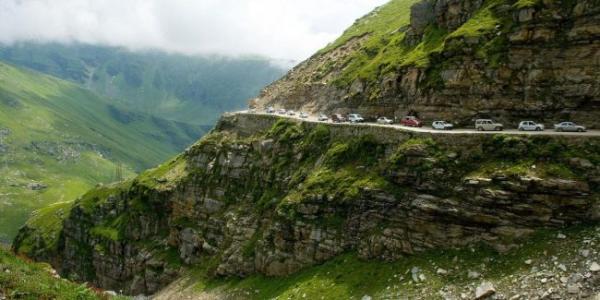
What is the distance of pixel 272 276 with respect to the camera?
7344 centimetres

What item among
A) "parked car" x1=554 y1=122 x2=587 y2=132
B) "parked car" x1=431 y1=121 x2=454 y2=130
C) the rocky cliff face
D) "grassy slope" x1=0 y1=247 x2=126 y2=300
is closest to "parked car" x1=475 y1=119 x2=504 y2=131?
"parked car" x1=431 y1=121 x2=454 y2=130

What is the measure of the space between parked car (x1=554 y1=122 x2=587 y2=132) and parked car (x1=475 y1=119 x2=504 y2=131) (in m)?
6.50

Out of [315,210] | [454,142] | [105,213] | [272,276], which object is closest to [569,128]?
[454,142]

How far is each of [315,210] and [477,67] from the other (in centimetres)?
2986

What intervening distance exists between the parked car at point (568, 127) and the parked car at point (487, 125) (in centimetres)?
650

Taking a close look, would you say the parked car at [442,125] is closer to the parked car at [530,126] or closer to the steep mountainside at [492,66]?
the steep mountainside at [492,66]

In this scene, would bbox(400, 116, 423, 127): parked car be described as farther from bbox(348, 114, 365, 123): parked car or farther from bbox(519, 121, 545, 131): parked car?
bbox(519, 121, 545, 131): parked car

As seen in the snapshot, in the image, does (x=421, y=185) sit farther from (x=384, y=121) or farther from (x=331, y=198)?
(x=384, y=121)

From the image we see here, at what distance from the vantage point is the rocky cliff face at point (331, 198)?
2037 inches

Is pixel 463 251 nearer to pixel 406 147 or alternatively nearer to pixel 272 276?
pixel 406 147

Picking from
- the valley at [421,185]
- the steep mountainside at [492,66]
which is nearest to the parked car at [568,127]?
the valley at [421,185]

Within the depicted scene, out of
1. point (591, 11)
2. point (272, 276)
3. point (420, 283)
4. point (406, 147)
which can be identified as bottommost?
point (272, 276)

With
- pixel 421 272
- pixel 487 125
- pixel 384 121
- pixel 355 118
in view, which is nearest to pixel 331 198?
pixel 421 272

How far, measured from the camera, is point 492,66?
67.9 meters
